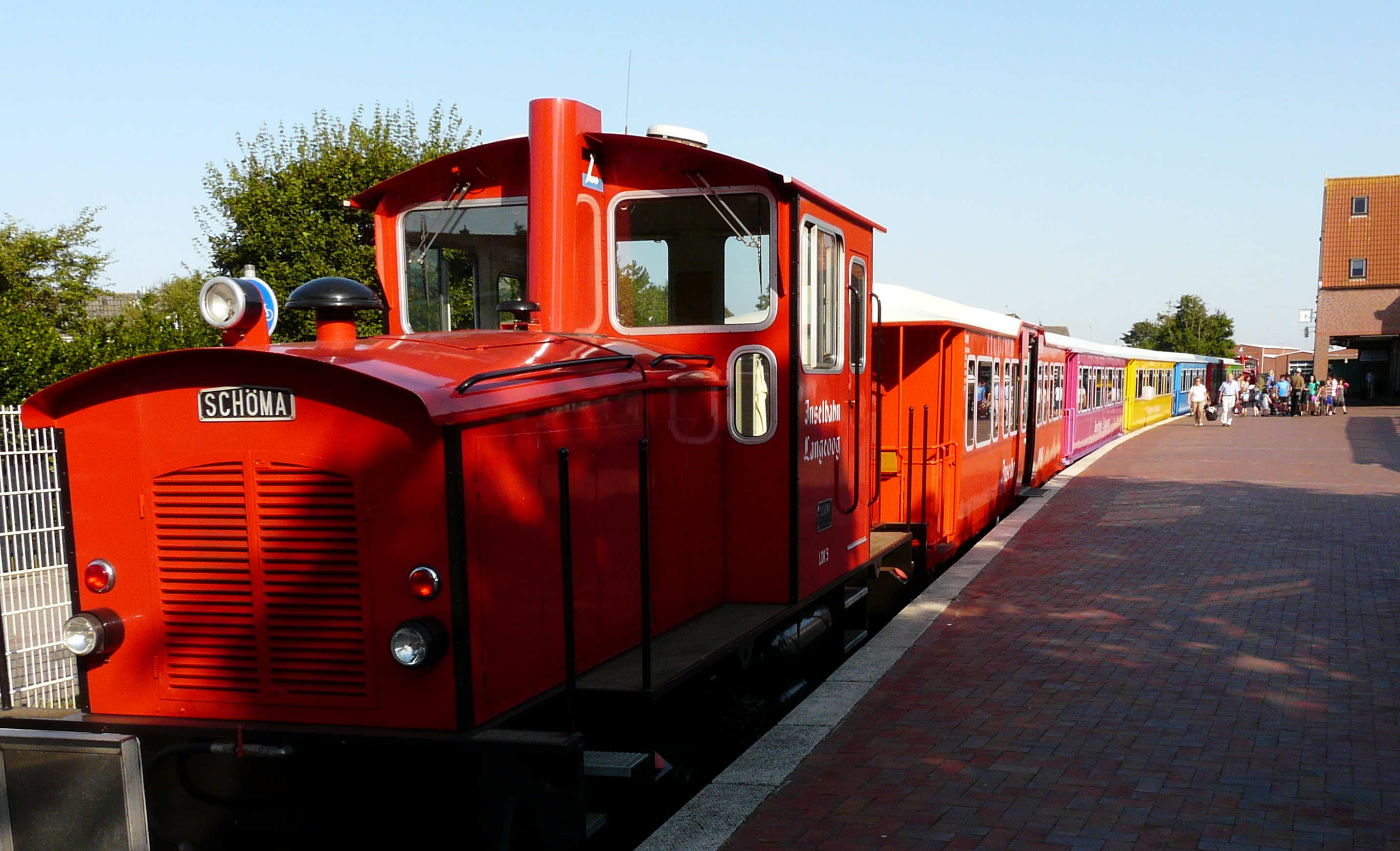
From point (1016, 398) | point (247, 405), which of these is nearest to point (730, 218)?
point (247, 405)

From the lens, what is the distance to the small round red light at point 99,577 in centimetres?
388

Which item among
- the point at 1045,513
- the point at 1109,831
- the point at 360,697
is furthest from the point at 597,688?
the point at 1045,513

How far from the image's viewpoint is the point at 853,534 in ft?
22.3

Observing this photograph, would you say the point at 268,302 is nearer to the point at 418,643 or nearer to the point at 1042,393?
the point at 418,643

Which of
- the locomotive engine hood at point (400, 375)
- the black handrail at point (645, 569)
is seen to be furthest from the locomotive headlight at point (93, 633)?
the black handrail at point (645, 569)

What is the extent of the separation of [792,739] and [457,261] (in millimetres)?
3013

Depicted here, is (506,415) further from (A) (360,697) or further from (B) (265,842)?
(B) (265,842)

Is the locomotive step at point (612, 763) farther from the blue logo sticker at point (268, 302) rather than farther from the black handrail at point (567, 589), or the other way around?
the blue logo sticker at point (268, 302)

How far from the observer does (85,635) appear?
3.81 m

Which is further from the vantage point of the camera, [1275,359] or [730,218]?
[1275,359]

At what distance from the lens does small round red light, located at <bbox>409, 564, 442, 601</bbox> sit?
3529 mm

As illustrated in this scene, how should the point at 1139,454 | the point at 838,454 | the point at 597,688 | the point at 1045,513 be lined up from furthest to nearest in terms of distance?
the point at 1139,454, the point at 1045,513, the point at 838,454, the point at 597,688

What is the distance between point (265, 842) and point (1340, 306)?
184ft

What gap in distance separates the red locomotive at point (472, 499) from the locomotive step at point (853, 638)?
1230 millimetres
